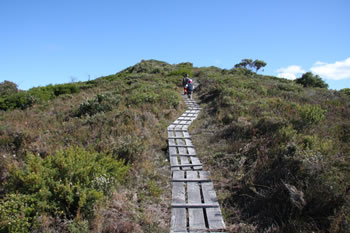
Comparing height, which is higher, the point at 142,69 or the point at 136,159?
the point at 142,69

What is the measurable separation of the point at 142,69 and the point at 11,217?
3579cm

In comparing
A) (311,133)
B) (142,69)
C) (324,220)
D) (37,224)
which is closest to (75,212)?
(37,224)

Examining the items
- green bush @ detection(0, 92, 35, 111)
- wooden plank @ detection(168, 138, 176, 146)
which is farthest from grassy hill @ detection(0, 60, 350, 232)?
green bush @ detection(0, 92, 35, 111)

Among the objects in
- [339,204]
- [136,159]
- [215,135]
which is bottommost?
[339,204]

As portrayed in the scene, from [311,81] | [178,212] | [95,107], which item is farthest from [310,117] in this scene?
[311,81]

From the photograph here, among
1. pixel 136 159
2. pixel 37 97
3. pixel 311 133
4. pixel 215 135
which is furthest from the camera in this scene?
pixel 37 97

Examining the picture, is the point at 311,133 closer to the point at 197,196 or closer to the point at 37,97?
the point at 197,196

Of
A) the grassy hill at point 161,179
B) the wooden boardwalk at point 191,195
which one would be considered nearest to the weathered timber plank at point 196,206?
the wooden boardwalk at point 191,195

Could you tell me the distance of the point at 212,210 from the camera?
12.5 feet

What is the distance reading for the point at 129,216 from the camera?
3.55 meters

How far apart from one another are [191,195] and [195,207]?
0.41m

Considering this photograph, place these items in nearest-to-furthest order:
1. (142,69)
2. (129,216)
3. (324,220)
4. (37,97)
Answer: (324,220), (129,216), (37,97), (142,69)

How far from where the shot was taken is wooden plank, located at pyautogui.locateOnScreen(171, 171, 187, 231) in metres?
3.41

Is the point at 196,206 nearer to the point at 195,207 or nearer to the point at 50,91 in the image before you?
the point at 195,207
